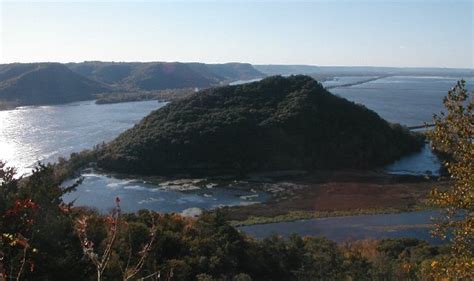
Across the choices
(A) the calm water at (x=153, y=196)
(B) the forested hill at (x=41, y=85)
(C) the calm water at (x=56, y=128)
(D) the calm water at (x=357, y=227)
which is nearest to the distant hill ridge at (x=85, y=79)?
(B) the forested hill at (x=41, y=85)

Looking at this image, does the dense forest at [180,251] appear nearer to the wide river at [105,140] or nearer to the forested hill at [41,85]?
the wide river at [105,140]

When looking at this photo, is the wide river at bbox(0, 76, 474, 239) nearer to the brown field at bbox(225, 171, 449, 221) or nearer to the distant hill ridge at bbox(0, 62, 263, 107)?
the brown field at bbox(225, 171, 449, 221)

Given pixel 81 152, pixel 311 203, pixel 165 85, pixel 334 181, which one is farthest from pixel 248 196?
pixel 165 85

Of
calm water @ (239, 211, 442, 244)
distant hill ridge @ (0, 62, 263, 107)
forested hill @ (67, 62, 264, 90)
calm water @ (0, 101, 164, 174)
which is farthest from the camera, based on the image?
forested hill @ (67, 62, 264, 90)

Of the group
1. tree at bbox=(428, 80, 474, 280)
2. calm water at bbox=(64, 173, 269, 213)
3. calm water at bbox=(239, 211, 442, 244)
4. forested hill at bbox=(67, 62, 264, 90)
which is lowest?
calm water at bbox=(239, 211, 442, 244)

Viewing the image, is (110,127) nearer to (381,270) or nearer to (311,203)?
(311,203)

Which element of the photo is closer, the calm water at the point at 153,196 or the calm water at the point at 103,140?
the calm water at the point at 153,196

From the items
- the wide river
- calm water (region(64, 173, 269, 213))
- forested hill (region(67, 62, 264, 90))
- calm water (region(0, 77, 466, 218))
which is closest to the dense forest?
the wide river
